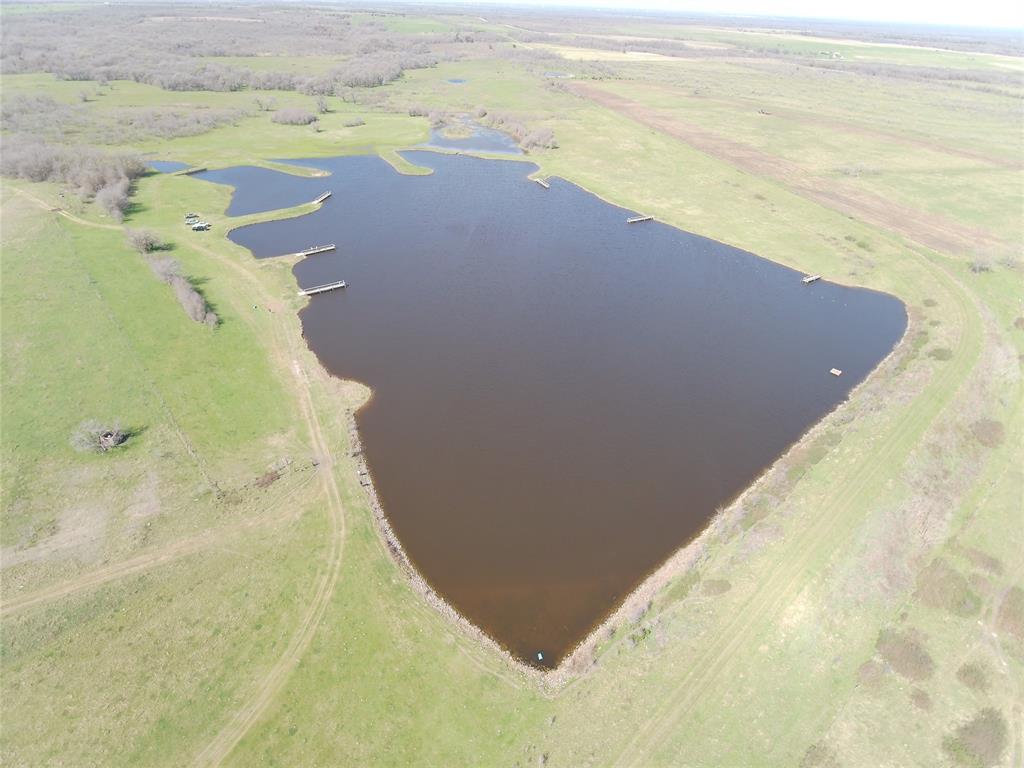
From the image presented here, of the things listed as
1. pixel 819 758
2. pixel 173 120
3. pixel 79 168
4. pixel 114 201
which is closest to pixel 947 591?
pixel 819 758

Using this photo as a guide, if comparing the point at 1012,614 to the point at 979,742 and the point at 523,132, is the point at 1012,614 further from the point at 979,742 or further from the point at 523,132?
the point at 523,132

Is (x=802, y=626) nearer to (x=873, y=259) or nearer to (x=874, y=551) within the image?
(x=874, y=551)

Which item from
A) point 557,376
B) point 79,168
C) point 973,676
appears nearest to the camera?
point 973,676

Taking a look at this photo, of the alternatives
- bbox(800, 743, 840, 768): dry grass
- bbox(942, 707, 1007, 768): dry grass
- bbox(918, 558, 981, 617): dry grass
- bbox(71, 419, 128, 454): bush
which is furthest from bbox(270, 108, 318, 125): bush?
bbox(942, 707, 1007, 768): dry grass

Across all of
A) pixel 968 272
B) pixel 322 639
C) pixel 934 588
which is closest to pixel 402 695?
pixel 322 639

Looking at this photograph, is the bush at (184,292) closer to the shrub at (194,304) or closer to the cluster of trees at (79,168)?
the shrub at (194,304)
